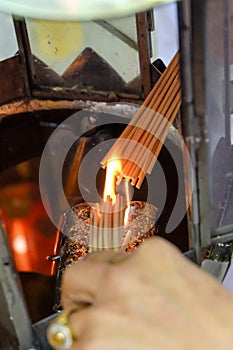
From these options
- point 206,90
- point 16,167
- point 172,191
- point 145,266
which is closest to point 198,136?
point 206,90

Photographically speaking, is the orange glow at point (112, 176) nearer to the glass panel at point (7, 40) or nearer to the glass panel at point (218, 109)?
the glass panel at point (218, 109)

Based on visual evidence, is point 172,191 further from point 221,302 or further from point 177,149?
point 221,302

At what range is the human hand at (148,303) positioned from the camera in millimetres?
495

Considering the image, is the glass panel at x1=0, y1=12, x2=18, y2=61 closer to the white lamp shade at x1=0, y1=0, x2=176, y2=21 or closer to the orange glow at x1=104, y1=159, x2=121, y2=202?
the orange glow at x1=104, y1=159, x2=121, y2=202

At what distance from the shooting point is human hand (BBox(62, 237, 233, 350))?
49 cm

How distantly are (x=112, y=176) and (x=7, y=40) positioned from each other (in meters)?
0.70

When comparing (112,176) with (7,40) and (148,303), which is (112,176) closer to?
(148,303)

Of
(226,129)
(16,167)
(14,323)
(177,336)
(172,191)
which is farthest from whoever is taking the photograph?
(16,167)

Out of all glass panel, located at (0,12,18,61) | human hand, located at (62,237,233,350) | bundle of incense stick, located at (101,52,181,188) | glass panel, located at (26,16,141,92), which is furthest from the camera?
glass panel, located at (0,12,18,61)

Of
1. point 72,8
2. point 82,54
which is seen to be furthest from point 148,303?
point 82,54

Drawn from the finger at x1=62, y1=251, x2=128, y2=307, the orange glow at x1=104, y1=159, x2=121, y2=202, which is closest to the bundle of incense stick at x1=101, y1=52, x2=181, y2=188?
the orange glow at x1=104, y1=159, x2=121, y2=202

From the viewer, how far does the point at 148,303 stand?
506 millimetres

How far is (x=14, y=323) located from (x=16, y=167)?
2.42 ft

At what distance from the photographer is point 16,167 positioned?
134 cm
